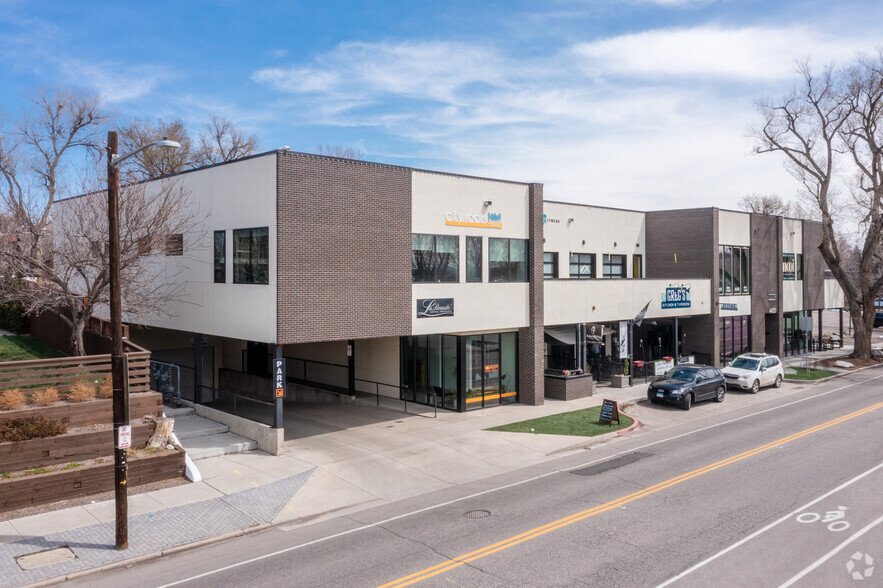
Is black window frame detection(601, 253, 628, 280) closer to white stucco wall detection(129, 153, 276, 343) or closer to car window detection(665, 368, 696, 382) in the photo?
Answer: car window detection(665, 368, 696, 382)

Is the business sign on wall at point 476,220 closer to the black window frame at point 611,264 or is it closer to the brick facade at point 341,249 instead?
the brick facade at point 341,249

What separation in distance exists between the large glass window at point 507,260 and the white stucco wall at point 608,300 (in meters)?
1.77

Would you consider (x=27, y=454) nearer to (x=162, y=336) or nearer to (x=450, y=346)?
(x=450, y=346)

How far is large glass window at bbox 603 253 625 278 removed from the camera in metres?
37.3

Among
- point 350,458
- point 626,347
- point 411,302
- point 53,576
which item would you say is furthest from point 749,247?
point 53,576

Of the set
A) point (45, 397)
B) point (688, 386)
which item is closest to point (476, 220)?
point (688, 386)

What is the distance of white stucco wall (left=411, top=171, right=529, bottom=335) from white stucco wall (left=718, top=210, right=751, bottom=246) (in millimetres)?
17361

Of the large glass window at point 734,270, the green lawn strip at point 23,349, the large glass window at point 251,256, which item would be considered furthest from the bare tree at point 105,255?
the large glass window at point 734,270

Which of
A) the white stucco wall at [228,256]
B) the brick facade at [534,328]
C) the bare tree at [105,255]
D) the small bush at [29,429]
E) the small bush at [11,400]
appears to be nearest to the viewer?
the small bush at [29,429]

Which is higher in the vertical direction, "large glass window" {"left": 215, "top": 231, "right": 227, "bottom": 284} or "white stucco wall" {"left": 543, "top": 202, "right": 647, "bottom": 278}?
"white stucco wall" {"left": 543, "top": 202, "right": 647, "bottom": 278}

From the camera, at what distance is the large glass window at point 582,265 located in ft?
115

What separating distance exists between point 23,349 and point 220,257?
1397 centimetres

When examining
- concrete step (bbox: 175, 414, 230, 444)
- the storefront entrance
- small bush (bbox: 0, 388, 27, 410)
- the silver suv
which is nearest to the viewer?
small bush (bbox: 0, 388, 27, 410)


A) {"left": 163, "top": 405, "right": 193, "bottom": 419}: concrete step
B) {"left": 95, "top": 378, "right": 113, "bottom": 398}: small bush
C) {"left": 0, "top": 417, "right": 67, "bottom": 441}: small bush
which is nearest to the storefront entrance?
{"left": 163, "top": 405, "right": 193, "bottom": 419}: concrete step
